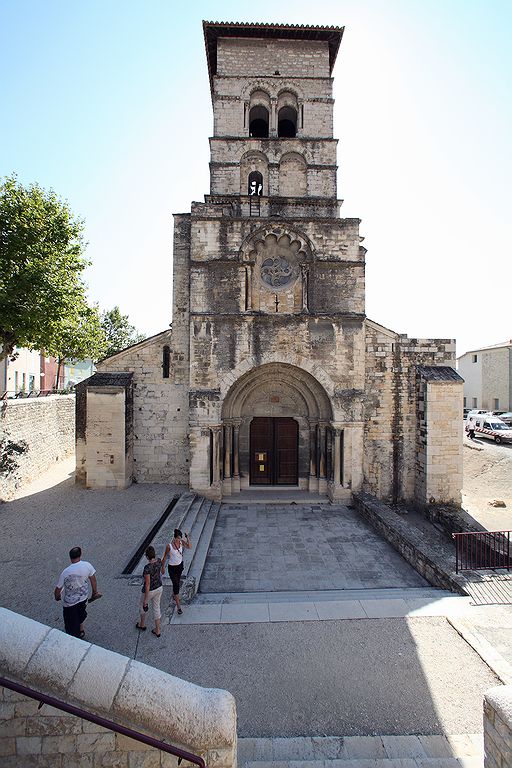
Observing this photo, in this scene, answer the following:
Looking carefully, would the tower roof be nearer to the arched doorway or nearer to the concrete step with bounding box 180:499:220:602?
the arched doorway

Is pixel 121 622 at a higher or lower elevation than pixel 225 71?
lower

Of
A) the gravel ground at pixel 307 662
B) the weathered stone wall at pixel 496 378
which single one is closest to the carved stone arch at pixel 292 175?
the gravel ground at pixel 307 662

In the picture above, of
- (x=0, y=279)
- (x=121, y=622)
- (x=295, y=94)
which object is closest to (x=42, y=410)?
(x=0, y=279)

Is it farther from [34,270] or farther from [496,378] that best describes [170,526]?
[496,378]

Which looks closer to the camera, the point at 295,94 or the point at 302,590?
the point at 302,590

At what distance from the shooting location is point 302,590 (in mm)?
7676

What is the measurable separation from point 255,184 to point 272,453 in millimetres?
11557

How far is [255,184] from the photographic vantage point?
53.2 ft

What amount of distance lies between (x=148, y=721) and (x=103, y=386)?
11631mm

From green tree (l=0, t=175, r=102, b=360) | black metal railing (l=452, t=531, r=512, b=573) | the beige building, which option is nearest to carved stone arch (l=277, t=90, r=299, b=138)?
green tree (l=0, t=175, r=102, b=360)

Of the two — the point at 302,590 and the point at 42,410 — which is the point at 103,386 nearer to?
the point at 42,410

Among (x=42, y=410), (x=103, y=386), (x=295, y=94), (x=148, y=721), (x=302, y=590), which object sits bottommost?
(x=302, y=590)

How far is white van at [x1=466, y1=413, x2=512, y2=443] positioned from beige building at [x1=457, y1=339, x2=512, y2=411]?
1158 cm

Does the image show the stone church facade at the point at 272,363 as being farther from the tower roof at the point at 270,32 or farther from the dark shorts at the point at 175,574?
the dark shorts at the point at 175,574
